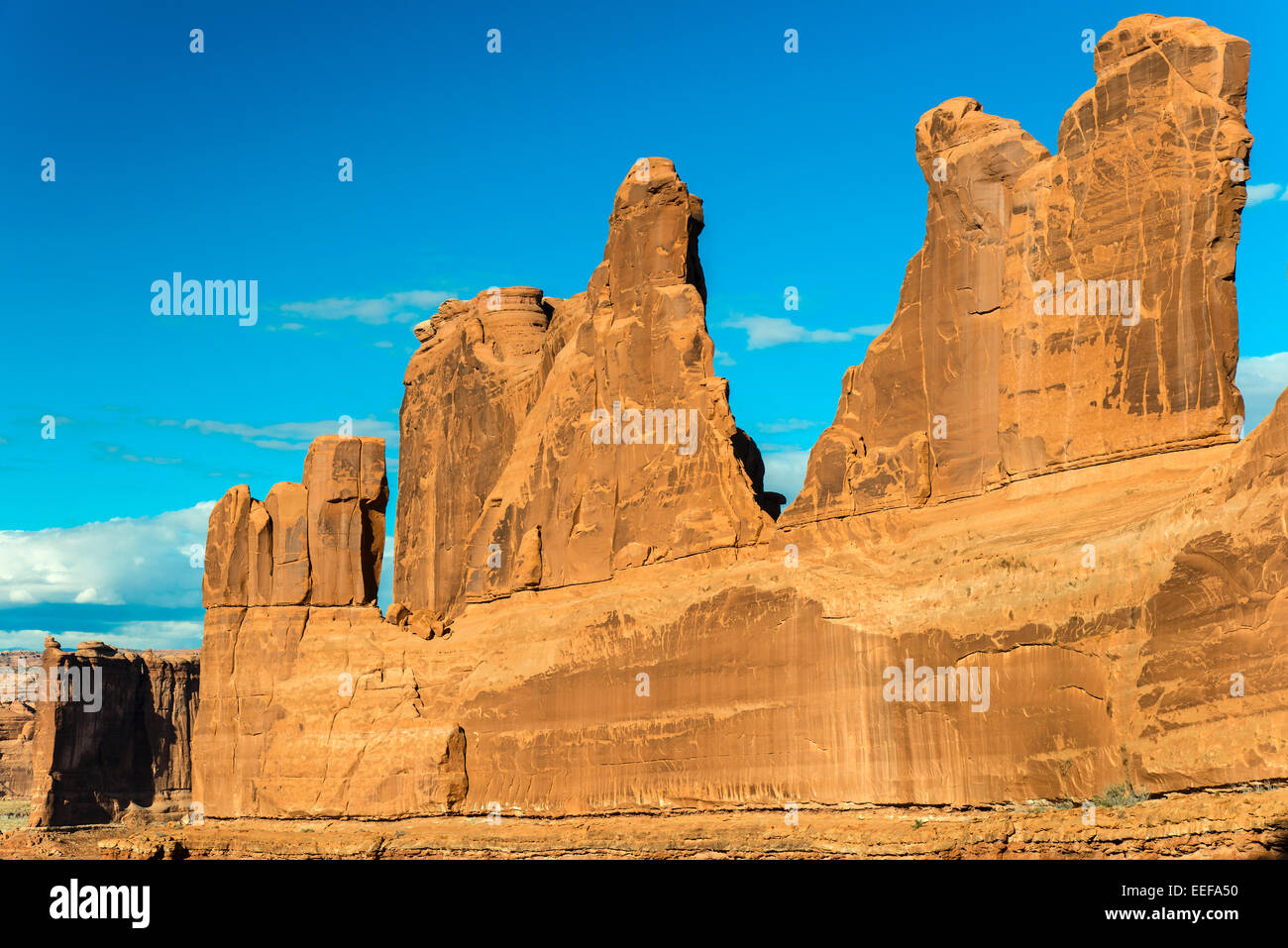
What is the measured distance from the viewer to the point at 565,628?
46438 millimetres

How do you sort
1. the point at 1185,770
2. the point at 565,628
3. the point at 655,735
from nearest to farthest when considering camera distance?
the point at 1185,770 → the point at 655,735 → the point at 565,628

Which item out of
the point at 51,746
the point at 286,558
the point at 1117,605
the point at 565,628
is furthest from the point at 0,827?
the point at 1117,605

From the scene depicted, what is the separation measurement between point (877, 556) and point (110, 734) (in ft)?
274

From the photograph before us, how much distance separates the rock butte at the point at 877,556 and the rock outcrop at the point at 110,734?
53805mm

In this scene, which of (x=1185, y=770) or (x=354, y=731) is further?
(x=354, y=731)

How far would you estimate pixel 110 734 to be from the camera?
10925 centimetres

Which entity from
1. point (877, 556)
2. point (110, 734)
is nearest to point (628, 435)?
point (877, 556)

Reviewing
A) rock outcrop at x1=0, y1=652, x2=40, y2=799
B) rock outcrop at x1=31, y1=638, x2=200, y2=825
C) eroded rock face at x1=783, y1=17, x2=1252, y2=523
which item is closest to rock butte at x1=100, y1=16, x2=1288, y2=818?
eroded rock face at x1=783, y1=17, x2=1252, y2=523

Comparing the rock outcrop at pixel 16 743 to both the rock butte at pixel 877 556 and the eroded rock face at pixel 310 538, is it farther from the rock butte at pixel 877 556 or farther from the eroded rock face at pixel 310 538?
the rock butte at pixel 877 556

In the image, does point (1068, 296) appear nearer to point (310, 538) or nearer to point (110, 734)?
point (310, 538)

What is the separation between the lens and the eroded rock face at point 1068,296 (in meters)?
32.0

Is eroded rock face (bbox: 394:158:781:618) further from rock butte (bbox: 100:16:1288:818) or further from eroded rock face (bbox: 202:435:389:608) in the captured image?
eroded rock face (bbox: 202:435:389:608)

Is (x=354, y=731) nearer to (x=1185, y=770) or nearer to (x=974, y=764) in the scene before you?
(x=974, y=764)
